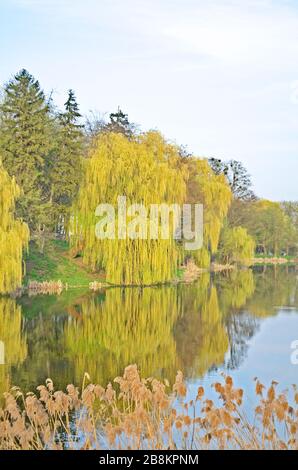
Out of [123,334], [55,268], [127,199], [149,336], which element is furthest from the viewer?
[55,268]

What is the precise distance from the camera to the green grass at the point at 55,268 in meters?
25.9

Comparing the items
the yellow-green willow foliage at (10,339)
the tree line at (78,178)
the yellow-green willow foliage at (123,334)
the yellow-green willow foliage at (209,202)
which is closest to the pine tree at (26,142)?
the tree line at (78,178)

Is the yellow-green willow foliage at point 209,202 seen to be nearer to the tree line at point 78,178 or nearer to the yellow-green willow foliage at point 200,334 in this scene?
the tree line at point 78,178

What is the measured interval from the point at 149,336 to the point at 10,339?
3.27 m

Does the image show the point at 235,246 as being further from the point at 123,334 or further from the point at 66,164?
the point at 123,334

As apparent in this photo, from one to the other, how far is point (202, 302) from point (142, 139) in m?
11.1

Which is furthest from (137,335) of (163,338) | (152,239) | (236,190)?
(236,190)

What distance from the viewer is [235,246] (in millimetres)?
42281

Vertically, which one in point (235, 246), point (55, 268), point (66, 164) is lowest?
point (55, 268)

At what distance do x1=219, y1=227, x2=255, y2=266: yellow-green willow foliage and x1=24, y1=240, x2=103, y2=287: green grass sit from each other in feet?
51.2

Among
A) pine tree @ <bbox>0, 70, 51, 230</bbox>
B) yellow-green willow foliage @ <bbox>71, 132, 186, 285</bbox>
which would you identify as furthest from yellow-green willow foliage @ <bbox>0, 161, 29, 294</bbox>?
yellow-green willow foliage @ <bbox>71, 132, 186, 285</bbox>

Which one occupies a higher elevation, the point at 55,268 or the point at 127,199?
the point at 127,199

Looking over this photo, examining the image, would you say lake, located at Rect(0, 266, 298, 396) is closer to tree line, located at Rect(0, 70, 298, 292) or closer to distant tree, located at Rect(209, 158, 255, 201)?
tree line, located at Rect(0, 70, 298, 292)

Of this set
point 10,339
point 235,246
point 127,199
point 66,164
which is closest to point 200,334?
point 10,339
